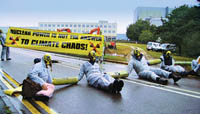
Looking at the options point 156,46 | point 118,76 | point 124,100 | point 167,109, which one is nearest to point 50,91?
point 124,100

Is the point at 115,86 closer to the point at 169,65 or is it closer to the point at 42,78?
the point at 42,78

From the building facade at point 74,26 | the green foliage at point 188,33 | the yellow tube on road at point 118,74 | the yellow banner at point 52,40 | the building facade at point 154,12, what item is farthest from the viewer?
the building facade at point 154,12

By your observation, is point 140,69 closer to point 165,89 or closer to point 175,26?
point 165,89

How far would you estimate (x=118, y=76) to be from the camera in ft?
28.2

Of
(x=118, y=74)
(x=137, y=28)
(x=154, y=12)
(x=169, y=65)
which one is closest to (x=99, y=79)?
(x=118, y=74)

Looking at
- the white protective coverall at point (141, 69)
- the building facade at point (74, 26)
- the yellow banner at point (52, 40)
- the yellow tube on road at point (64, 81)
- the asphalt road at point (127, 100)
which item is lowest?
the asphalt road at point (127, 100)

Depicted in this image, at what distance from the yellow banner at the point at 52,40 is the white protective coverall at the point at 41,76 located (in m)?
8.36

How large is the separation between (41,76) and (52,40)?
879 centimetres

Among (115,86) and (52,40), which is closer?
(115,86)

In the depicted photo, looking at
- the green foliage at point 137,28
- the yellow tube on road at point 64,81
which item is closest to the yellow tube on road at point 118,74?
the yellow tube on road at point 64,81

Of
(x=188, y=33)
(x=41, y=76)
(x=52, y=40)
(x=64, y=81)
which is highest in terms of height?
(x=188, y=33)

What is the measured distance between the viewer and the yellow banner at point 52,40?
14.1 meters

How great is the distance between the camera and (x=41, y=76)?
558cm

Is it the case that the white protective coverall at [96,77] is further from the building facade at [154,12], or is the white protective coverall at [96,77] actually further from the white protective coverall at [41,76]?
the building facade at [154,12]
